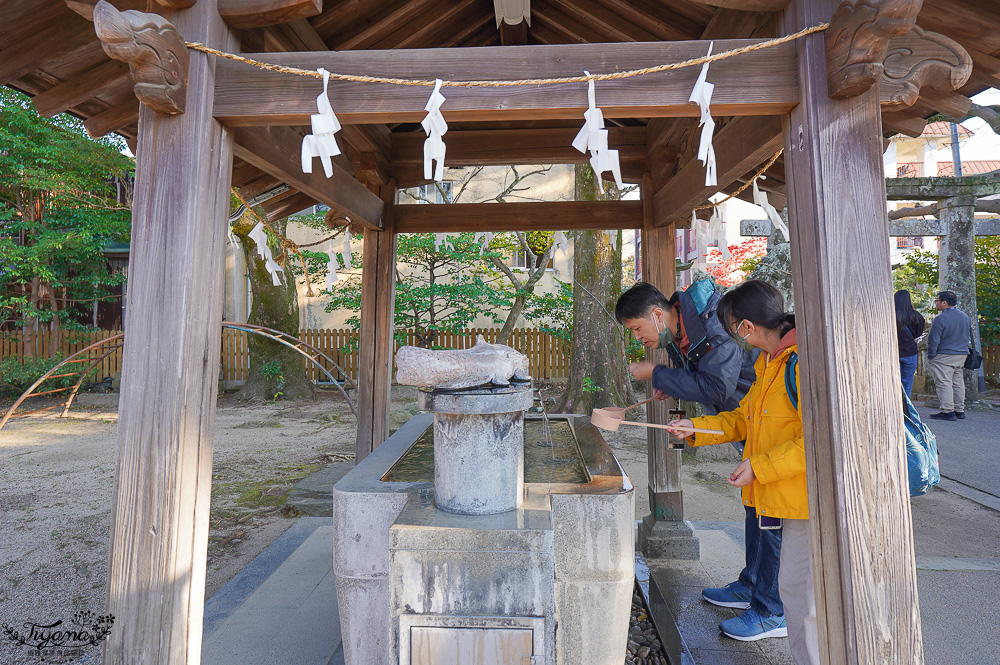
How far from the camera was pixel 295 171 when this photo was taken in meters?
3.08

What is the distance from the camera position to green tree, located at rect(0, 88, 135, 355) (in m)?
10.5

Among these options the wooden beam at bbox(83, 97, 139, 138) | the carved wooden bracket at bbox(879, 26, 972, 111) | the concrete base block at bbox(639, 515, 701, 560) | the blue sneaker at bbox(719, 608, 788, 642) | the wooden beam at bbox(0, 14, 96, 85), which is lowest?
the blue sneaker at bbox(719, 608, 788, 642)

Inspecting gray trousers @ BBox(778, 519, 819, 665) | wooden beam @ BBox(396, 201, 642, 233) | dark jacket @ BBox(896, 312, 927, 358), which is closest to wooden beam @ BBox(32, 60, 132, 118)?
wooden beam @ BBox(396, 201, 642, 233)

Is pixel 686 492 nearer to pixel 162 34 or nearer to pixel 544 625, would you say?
pixel 544 625

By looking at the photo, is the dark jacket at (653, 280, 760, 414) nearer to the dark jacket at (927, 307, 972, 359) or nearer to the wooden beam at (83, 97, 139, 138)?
the wooden beam at (83, 97, 139, 138)

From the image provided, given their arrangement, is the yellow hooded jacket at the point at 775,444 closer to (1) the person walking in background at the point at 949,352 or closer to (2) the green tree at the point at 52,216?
(1) the person walking in background at the point at 949,352

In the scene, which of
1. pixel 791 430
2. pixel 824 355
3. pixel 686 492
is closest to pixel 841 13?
pixel 824 355

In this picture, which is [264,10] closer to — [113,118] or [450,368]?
[113,118]

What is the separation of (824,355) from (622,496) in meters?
0.88

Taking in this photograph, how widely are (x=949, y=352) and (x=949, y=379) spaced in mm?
503

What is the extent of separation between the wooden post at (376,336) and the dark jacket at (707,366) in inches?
91.6

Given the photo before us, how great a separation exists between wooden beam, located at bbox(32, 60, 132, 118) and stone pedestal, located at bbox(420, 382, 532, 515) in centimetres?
206

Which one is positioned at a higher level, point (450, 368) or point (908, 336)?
point (908, 336)

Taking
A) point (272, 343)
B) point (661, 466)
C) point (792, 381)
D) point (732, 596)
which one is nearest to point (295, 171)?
point (792, 381)
